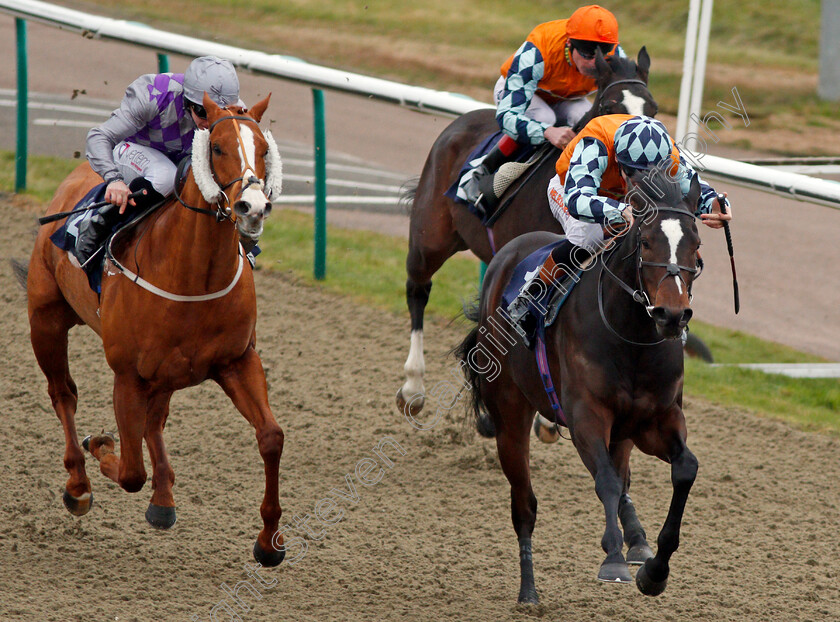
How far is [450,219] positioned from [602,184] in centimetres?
231

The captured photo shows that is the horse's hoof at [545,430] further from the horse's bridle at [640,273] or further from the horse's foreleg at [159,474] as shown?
the horse's bridle at [640,273]

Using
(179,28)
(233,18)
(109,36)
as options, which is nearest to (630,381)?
(109,36)

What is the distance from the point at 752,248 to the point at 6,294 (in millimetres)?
6019

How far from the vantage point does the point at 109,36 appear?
8.39m

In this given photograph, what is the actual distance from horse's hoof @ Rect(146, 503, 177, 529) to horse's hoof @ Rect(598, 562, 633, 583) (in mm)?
1830

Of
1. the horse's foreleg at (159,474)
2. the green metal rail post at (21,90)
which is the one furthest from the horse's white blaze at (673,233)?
the green metal rail post at (21,90)

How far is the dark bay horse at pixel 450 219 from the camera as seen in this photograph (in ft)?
18.8

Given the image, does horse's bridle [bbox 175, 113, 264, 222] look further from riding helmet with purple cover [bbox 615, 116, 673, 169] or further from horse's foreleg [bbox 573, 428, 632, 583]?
horse's foreleg [bbox 573, 428, 632, 583]

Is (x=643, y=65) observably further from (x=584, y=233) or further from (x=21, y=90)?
(x=21, y=90)

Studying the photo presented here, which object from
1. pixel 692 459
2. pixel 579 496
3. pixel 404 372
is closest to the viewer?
pixel 692 459

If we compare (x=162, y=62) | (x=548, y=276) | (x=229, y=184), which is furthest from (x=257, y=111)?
(x=162, y=62)

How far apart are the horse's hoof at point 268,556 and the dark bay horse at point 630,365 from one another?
3.08ft

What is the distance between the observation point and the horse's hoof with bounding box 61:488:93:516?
488cm

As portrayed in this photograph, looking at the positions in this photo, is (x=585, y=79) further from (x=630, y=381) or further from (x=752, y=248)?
(x=752, y=248)
